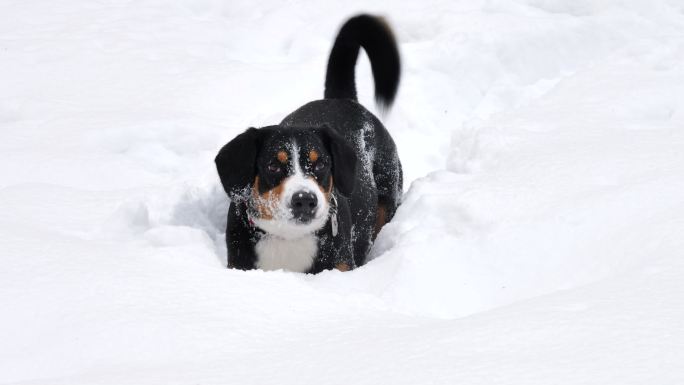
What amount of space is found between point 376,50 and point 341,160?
133 centimetres

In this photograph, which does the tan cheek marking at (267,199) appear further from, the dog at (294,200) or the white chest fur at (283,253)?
the white chest fur at (283,253)

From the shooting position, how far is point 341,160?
4289 millimetres

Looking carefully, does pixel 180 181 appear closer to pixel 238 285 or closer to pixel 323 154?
pixel 323 154

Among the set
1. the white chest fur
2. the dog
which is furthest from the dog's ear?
the white chest fur

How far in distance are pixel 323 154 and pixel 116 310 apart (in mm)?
1691

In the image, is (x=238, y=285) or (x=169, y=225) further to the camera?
(x=169, y=225)

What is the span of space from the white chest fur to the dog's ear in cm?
33

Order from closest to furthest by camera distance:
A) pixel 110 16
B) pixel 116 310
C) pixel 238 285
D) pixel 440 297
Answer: pixel 116 310, pixel 238 285, pixel 440 297, pixel 110 16

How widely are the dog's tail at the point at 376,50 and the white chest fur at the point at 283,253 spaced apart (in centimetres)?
157

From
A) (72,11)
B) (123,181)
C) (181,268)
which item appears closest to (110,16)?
(72,11)

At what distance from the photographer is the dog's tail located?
5.34 meters

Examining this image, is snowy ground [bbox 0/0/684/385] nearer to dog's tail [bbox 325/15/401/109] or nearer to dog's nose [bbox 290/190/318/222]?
dog's nose [bbox 290/190/318/222]

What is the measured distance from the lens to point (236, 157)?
4.11 meters

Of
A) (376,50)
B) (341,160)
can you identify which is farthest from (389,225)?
(376,50)
